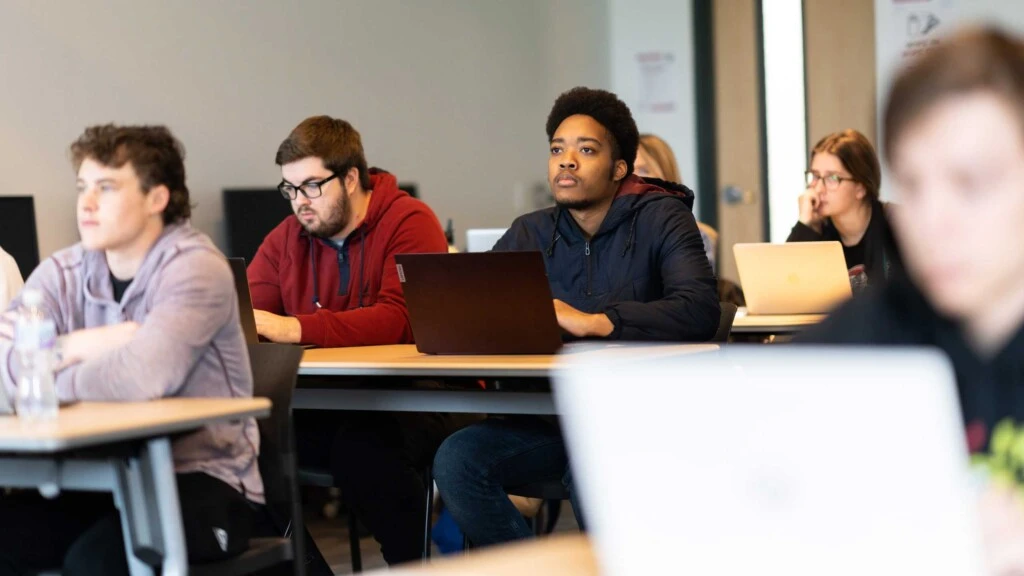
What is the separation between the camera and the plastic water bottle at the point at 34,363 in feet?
7.08

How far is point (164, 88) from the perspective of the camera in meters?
5.19

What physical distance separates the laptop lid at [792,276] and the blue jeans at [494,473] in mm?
1431

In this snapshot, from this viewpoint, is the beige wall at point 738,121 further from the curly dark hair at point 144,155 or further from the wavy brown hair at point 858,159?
the curly dark hair at point 144,155

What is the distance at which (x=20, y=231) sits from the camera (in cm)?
421

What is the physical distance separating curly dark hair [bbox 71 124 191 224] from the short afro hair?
1266 mm

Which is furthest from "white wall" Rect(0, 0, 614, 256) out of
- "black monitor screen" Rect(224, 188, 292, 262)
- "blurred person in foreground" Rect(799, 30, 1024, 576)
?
"blurred person in foreground" Rect(799, 30, 1024, 576)

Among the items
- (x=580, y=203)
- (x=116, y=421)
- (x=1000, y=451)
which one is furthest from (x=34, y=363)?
(x=1000, y=451)

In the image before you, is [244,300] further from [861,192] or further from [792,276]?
[861,192]

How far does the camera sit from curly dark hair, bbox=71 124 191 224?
2.42m

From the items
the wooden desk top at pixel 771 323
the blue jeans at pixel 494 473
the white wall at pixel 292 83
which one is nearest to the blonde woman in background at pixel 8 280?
the white wall at pixel 292 83

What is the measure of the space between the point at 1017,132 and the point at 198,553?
1.62 meters

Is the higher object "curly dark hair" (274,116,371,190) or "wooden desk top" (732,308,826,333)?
"curly dark hair" (274,116,371,190)

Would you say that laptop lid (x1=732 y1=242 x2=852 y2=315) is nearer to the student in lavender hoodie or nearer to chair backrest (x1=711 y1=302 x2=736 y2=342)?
chair backrest (x1=711 y1=302 x2=736 y2=342)

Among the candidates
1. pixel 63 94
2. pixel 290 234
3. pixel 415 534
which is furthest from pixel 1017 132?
pixel 63 94
